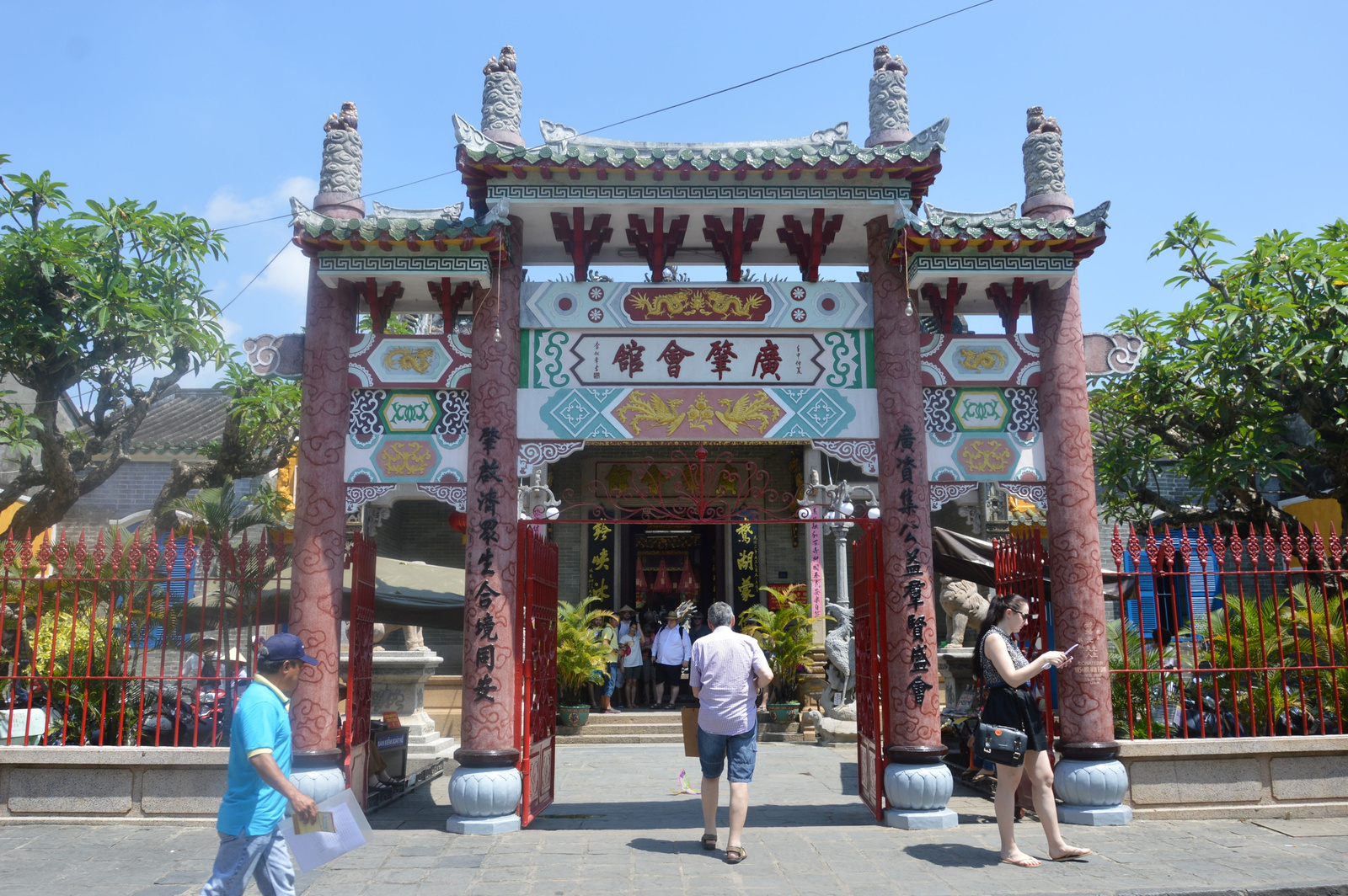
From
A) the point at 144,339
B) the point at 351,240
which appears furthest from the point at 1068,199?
the point at 144,339

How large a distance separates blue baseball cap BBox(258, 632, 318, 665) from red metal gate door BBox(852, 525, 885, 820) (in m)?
4.55

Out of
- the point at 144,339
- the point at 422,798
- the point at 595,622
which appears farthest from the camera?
the point at 595,622

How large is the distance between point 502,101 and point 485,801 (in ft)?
18.0

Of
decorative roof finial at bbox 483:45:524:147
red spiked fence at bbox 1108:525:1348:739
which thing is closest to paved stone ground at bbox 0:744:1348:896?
red spiked fence at bbox 1108:525:1348:739

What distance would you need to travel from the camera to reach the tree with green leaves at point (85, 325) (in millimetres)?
9031

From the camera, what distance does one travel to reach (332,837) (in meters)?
4.05

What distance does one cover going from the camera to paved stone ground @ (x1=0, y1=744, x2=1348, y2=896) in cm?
561

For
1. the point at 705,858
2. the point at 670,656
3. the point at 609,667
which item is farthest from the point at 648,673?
the point at 705,858

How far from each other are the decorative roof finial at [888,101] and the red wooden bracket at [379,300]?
409cm

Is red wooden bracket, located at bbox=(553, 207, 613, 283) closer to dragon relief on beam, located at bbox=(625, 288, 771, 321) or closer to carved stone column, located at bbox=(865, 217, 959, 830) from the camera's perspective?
dragon relief on beam, located at bbox=(625, 288, 771, 321)

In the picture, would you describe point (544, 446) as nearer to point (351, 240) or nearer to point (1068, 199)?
point (351, 240)

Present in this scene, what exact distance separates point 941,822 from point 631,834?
223cm

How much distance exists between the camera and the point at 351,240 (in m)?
7.43

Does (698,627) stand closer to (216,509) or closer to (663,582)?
(663,582)
